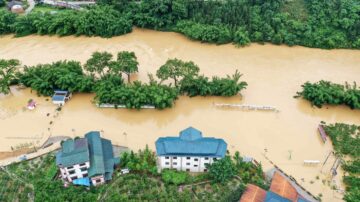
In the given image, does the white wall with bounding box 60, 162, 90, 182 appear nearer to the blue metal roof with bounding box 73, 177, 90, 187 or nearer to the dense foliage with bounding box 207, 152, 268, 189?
the blue metal roof with bounding box 73, 177, 90, 187

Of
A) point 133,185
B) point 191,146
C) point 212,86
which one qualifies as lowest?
point 133,185

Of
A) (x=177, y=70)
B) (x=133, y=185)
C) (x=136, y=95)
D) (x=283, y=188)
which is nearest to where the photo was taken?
(x=283, y=188)

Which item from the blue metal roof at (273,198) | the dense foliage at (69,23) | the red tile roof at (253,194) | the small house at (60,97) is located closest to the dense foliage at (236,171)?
the red tile roof at (253,194)

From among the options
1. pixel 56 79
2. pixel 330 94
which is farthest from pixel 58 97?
pixel 330 94

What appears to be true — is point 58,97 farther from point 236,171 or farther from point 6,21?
point 6,21

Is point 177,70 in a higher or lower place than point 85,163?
higher

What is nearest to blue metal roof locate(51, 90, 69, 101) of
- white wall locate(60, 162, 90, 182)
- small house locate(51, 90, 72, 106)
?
small house locate(51, 90, 72, 106)
